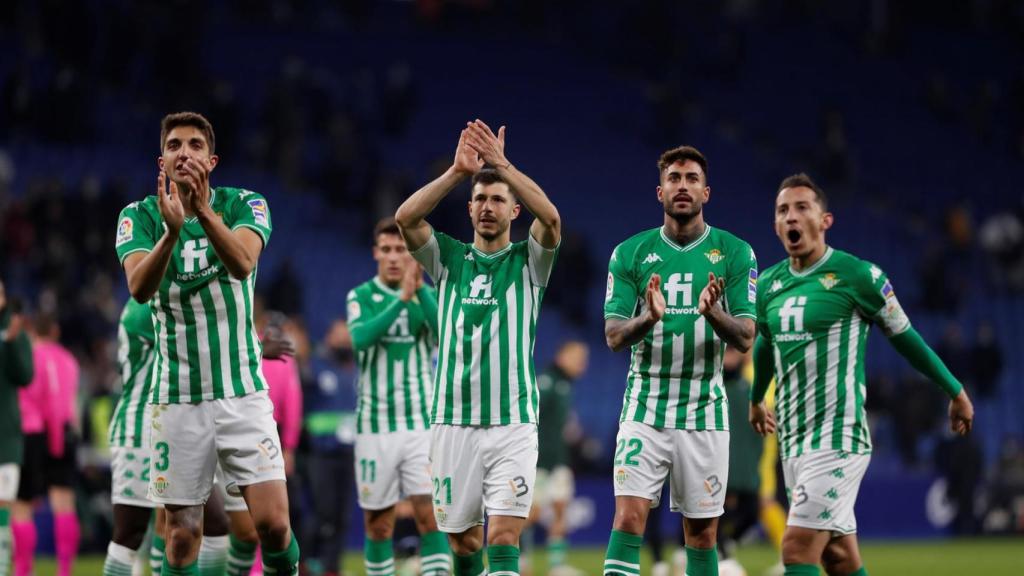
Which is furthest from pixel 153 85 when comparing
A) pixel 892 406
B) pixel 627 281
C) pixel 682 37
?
pixel 627 281

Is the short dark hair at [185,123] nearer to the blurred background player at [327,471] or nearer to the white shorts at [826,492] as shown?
the white shorts at [826,492]

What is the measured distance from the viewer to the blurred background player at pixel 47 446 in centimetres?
1191

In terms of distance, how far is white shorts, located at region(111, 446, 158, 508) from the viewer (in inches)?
348

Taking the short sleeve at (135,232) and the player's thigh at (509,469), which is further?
the player's thigh at (509,469)

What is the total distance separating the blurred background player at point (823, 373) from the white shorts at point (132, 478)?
404 cm

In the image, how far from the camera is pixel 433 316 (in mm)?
9820

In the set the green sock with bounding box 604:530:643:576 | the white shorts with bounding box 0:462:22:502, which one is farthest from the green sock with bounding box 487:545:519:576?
the white shorts with bounding box 0:462:22:502

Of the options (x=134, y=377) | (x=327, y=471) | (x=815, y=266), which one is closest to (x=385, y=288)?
(x=134, y=377)

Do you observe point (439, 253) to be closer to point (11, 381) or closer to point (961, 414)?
point (961, 414)

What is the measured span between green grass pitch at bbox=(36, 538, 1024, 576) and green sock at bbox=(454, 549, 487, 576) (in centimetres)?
654

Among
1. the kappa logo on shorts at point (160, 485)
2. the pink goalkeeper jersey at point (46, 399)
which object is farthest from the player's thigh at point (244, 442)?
the pink goalkeeper jersey at point (46, 399)

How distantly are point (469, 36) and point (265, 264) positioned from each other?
982 cm

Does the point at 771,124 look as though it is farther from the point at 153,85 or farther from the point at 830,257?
the point at 830,257

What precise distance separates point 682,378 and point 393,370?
2.85 metres
